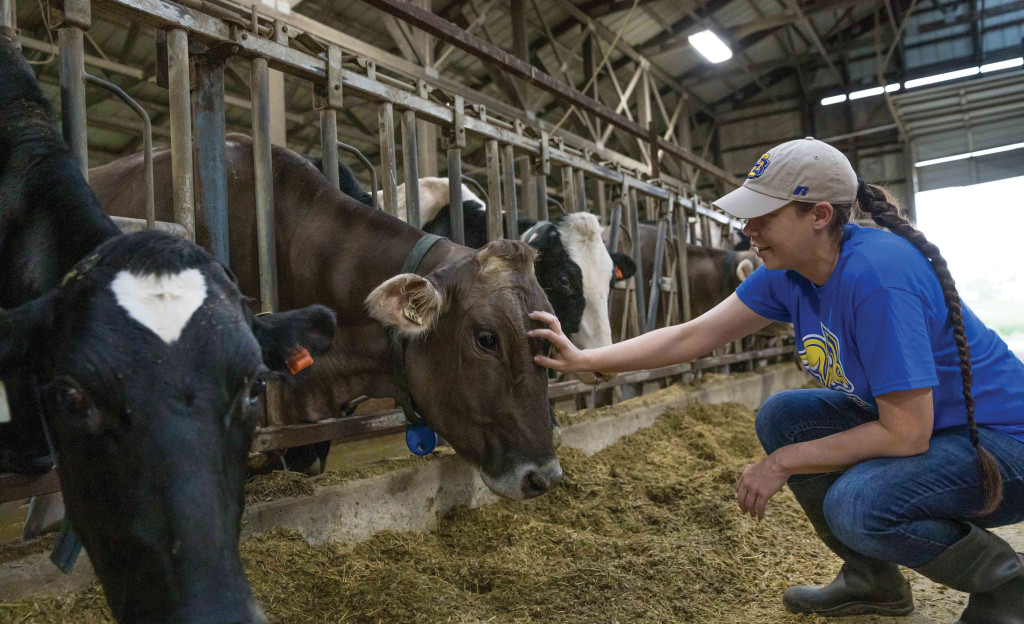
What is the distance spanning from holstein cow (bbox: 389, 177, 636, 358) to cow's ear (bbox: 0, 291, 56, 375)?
8.72 feet

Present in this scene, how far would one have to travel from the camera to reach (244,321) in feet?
4.76

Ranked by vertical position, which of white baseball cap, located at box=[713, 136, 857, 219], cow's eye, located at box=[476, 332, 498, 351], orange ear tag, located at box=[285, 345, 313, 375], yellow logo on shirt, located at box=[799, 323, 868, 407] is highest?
white baseball cap, located at box=[713, 136, 857, 219]

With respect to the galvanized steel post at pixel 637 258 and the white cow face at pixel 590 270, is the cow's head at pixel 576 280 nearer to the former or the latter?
the white cow face at pixel 590 270

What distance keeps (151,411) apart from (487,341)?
133cm

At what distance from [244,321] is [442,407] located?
1118 millimetres

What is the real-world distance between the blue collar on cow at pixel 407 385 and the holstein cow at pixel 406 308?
2 cm

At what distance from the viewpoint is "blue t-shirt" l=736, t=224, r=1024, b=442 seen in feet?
5.66

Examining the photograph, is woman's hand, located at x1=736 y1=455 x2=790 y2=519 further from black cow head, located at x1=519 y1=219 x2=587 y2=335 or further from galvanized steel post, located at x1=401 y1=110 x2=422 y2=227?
black cow head, located at x1=519 y1=219 x2=587 y2=335

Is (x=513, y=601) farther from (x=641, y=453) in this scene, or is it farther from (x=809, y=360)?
(x=641, y=453)

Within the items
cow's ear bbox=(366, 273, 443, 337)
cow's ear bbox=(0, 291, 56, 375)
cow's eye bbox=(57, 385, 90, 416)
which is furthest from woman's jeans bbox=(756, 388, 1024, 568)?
cow's ear bbox=(0, 291, 56, 375)

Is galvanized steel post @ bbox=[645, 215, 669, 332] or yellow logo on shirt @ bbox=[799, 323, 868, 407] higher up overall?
galvanized steel post @ bbox=[645, 215, 669, 332]

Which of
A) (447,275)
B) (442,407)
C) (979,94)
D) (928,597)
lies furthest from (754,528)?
(979,94)

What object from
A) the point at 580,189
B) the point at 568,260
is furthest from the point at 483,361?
the point at 580,189

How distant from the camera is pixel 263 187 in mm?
2695
